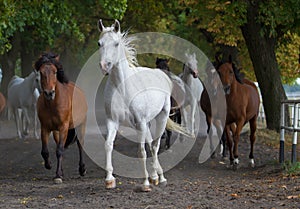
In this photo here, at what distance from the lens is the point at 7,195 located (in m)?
8.80

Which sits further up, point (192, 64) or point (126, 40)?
point (192, 64)

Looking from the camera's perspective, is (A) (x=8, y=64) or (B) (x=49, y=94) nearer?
(B) (x=49, y=94)

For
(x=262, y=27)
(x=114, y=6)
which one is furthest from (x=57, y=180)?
(x=262, y=27)

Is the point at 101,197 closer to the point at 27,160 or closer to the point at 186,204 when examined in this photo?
the point at 186,204

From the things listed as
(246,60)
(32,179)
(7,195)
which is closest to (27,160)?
(32,179)

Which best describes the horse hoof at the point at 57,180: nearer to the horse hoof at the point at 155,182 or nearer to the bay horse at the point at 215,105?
the horse hoof at the point at 155,182

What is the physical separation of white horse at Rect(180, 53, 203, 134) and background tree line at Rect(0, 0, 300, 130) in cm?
173

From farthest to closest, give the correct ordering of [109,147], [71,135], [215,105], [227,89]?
[215,105] → [227,89] → [71,135] → [109,147]

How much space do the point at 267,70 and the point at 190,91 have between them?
306 centimetres

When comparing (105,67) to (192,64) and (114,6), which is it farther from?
(114,6)

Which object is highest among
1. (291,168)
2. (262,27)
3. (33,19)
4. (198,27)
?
(198,27)

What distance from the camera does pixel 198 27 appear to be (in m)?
24.6

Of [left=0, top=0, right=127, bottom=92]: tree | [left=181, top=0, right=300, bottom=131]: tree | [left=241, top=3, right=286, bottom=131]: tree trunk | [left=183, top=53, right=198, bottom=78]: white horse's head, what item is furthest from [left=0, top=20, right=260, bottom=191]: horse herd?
[left=241, top=3, right=286, bottom=131]: tree trunk

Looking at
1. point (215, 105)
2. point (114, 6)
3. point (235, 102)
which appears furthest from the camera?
point (114, 6)
